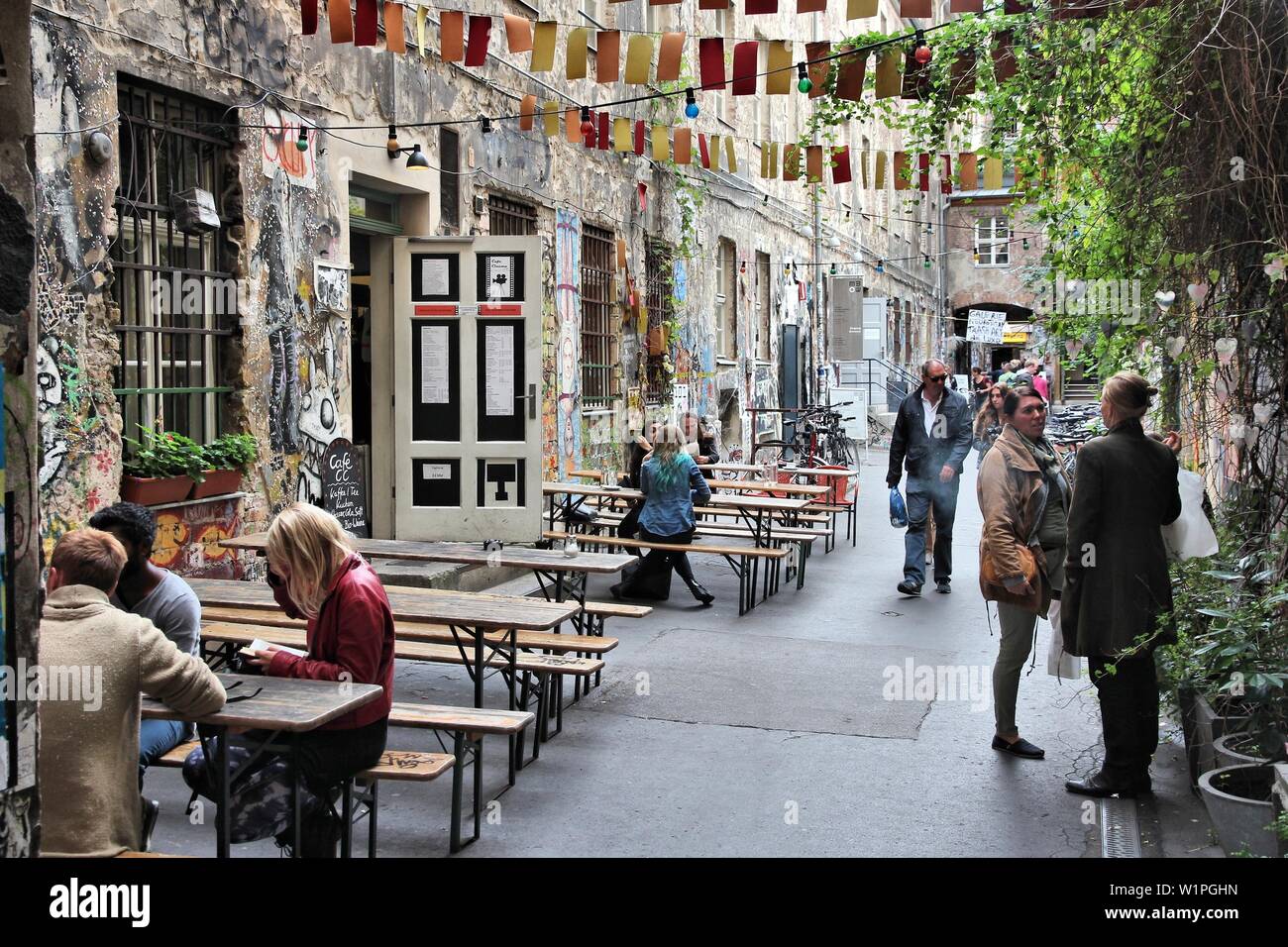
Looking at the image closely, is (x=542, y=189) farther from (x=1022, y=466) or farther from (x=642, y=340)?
(x=1022, y=466)

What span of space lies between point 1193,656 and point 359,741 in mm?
3680

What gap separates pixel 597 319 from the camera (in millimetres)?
15828

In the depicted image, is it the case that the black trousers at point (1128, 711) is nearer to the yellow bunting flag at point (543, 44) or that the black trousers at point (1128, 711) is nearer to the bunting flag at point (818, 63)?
the bunting flag at point (818, 63)

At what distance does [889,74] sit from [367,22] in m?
3.59

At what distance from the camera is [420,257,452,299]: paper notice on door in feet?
36.6

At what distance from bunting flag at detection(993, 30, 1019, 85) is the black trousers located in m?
4.21

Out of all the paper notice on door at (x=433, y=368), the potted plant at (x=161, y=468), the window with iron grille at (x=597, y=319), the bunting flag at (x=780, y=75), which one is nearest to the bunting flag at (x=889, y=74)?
the bunting flag at (x=780, y=75)

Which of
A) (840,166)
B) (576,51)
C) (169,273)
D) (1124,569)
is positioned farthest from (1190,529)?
(840,166)

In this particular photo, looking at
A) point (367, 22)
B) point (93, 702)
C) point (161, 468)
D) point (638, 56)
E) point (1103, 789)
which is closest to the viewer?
point (93, 702)

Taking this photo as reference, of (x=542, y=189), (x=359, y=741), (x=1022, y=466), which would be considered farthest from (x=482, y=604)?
(x=542, y=189)

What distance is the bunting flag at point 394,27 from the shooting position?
9.53m

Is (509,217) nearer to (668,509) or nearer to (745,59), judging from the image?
(745,59)

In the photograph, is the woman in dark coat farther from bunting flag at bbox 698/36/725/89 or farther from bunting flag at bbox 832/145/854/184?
bunting flag at bbox 832/145/854/184
